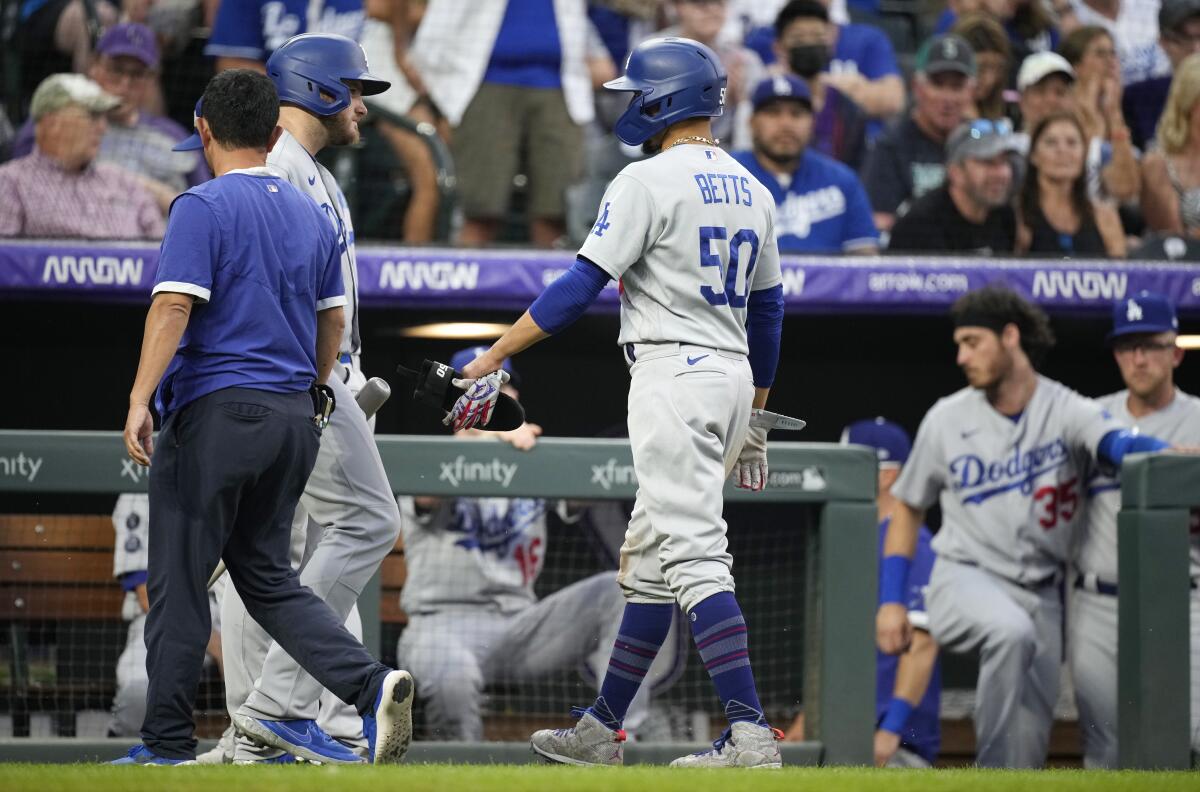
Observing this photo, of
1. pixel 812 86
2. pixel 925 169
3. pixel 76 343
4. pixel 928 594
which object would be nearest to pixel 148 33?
pixel 76 343

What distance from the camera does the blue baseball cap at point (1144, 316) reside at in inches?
229

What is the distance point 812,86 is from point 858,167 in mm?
464

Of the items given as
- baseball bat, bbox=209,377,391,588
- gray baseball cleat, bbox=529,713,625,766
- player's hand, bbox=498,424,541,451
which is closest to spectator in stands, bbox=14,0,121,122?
player's hand, bbox=498,424,541,451

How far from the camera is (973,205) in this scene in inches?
282

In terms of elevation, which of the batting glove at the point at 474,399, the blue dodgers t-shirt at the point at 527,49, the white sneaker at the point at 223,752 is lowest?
the white sneaker at the point at 223,752

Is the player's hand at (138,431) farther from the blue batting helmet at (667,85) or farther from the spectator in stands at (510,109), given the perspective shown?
the spectator in stands at (510,109)

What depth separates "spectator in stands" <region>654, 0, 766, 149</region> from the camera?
7719 mm

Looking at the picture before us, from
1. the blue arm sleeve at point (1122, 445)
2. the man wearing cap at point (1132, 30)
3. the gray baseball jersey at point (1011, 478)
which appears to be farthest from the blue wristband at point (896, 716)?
the man wearing cap at point (1132, 30)

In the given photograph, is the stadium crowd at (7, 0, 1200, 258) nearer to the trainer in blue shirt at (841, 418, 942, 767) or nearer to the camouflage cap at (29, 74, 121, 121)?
the camouflage cap at (29, 74, 121, 121)

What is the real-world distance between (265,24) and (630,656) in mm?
4696

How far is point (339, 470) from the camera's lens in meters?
3.94

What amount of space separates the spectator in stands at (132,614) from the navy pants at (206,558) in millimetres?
1559

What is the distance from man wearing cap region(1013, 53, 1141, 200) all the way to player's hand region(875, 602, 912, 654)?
8.99ft

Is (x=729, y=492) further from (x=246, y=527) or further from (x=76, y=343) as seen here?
(x=76, y=343)
